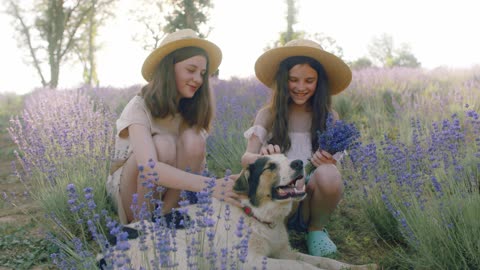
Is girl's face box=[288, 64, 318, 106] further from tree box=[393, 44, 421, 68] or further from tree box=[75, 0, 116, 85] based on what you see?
tree box=[393, 44, 421, 68]

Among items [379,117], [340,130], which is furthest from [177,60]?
[379,117]

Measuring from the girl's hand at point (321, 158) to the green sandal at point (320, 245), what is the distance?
58cm

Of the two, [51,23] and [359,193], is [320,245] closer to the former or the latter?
[359,193]

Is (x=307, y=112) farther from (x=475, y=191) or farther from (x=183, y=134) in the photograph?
(x=475, y=191)

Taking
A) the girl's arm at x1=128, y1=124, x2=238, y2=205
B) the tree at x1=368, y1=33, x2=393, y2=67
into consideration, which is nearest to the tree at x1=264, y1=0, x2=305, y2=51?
the girl's arm at x1=128, y1=124, x2=238, y2=205

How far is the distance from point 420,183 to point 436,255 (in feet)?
1.41

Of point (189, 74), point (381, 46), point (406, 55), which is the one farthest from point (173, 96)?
point (381, 46)

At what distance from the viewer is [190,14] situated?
1967cm

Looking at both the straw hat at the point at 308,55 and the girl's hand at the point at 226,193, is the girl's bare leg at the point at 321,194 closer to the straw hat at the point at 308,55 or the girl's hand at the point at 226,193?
the girl's hand at the point at 226,193

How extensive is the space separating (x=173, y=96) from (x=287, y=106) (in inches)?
37.2

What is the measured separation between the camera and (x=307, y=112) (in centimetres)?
391

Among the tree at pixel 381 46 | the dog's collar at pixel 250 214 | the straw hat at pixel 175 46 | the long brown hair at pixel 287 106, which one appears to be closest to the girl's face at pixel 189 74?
the straw hat at pixel 175 46

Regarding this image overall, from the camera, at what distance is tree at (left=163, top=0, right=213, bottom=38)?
1967 cm

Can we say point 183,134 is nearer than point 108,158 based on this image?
Yes
